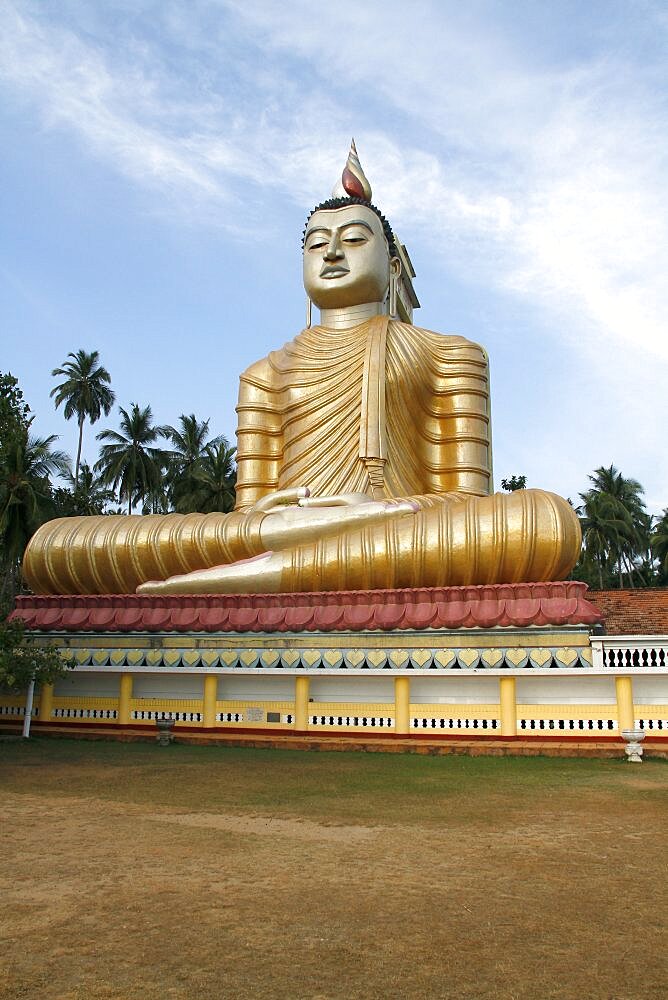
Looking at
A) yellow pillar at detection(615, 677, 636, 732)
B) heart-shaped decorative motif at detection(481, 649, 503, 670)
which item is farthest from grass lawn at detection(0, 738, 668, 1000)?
heart-shaped decorative motif at detection(481, 649, 503, 670)

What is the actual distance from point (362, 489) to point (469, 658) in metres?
4.10

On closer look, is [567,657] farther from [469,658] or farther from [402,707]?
[402,707]

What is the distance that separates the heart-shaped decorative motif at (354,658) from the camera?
11.2 meters

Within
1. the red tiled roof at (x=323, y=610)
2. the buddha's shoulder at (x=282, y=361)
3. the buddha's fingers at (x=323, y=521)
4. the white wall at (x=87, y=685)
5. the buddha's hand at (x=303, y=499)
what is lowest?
the white wall at (x=87, y=685)

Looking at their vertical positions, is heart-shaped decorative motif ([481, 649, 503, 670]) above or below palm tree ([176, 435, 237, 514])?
below

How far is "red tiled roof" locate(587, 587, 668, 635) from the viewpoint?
40.9ft

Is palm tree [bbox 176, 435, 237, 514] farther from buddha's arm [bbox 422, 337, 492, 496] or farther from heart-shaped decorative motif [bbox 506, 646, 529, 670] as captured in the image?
heart-shaped decorative motif [bbox 506, 646, 529, 670]

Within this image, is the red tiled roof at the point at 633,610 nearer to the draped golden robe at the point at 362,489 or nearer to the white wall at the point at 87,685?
the draped golden robe at the point at 362,489

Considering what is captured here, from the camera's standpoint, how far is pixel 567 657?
1035 cm

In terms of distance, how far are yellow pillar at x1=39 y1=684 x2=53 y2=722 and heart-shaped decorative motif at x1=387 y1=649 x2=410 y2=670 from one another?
5.29 metres

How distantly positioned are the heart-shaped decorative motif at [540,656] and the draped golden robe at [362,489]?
1.18 m

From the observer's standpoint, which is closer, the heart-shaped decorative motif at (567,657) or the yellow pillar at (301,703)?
the heart-shaped decorative motif at (567,657)

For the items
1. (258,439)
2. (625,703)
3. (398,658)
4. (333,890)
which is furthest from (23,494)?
(333,890)

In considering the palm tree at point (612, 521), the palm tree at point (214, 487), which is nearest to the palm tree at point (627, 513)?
the palm tree at point (612, 521)
